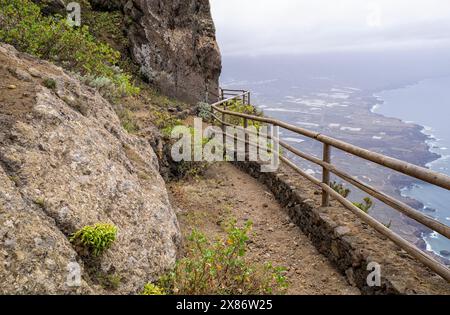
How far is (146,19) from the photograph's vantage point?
20.0 meters

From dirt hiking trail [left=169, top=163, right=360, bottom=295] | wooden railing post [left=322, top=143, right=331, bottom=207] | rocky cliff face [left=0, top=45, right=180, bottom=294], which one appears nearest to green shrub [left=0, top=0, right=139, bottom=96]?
rocky cliff face [left=0, top=45, right=180, bottom=294]

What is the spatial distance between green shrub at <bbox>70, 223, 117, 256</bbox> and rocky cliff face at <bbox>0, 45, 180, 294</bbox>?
0.10 metres

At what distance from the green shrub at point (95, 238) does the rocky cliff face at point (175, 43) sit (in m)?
17.4

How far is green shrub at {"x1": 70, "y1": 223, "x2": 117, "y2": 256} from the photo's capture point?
144 inches

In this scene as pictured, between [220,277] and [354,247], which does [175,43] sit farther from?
[220,277]

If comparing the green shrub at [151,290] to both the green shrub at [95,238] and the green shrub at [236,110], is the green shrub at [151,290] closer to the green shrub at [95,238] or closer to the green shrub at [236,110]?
the green shrub at [95,238]

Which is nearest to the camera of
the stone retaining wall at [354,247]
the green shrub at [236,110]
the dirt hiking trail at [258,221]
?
the stone retaining wall at [354,247]

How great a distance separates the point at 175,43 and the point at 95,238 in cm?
1915

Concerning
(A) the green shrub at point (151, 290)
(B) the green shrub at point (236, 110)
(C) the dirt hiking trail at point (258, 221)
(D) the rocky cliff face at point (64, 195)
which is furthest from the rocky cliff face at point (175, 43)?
(A) the green shrub at point (151, 290)

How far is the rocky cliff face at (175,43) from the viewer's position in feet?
66.0

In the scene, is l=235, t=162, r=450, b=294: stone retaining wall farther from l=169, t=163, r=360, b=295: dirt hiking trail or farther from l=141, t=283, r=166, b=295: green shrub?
l=141, t=283, r=166, b=295: green shrub
